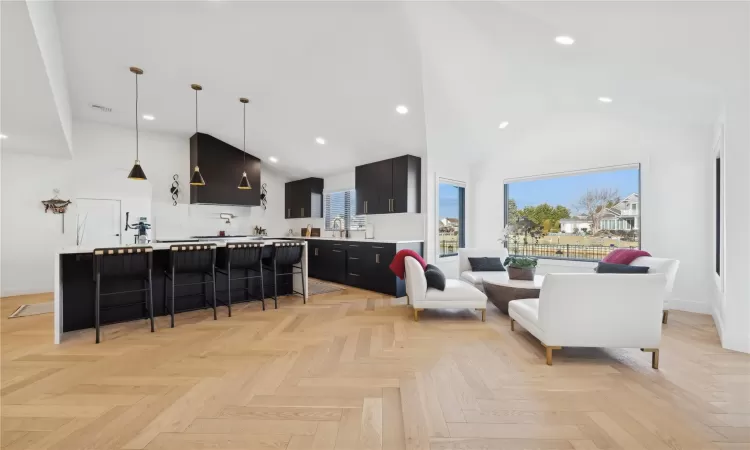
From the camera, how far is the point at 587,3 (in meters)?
2.29

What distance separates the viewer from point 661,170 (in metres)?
4.46

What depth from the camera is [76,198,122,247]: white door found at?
5645 mm

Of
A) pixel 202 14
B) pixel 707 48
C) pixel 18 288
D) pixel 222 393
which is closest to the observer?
pixel 222 393

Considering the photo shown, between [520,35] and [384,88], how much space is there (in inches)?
68.5

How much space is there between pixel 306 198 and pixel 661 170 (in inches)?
252

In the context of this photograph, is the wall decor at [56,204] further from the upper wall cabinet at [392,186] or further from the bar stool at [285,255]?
the upper wall cabinet at [392,186]

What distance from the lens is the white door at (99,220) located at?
5.64 metres

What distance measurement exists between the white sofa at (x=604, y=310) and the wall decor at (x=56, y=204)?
7.30 meters

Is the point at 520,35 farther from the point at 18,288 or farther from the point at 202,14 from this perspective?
the point at 18,288

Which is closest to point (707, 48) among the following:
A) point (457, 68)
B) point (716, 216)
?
point (457, 68)

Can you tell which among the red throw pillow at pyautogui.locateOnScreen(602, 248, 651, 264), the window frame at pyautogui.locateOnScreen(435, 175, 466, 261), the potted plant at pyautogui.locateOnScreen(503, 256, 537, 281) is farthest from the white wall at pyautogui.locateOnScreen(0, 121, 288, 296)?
the red throw pillow at pyautogui.locateOnScreen(602, 248, 651, 264)

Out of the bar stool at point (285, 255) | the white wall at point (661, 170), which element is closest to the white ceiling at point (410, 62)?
the white wall at point (661, 170)

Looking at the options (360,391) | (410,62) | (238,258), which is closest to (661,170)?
(410,62)

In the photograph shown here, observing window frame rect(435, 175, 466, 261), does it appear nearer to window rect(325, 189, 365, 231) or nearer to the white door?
window rect(325, 189, 365, 231)
